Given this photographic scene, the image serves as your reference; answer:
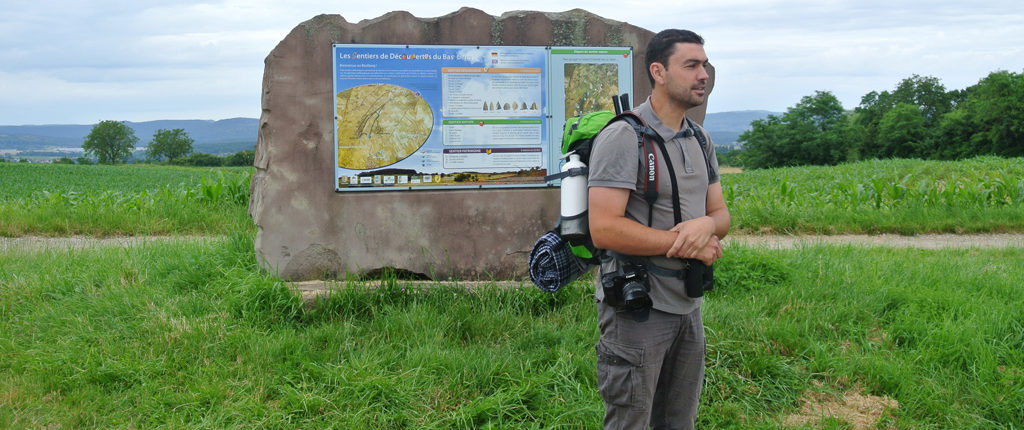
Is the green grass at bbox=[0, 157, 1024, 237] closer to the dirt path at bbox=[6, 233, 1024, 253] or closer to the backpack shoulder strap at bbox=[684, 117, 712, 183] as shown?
the dirt path at bbox=[6, 233, 1024, 253]

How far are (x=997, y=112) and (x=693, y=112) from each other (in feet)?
195

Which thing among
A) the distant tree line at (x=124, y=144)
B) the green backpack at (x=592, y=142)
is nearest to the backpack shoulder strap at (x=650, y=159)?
the green backpack at (x=592, y=142)

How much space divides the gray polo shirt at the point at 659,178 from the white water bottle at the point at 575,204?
9 cm

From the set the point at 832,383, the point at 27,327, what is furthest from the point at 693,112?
Result: the point at 27,327

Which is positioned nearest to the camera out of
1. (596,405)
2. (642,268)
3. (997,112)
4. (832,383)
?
(642,268)

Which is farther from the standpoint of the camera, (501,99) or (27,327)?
(501,99)

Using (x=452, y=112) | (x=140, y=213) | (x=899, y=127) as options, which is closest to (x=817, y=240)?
(x=452, y=112)

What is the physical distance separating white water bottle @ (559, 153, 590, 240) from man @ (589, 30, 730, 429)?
104 mm

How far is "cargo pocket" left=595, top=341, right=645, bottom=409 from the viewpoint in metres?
2.72

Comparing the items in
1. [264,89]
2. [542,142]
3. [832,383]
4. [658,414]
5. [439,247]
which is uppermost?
[264,89]

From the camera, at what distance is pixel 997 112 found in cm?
5431

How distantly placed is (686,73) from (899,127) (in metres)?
70.0

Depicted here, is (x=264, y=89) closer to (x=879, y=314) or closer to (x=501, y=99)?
(x=501, y=99)

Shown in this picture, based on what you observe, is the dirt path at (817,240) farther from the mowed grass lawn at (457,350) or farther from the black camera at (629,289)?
the black camera at (629,289)
